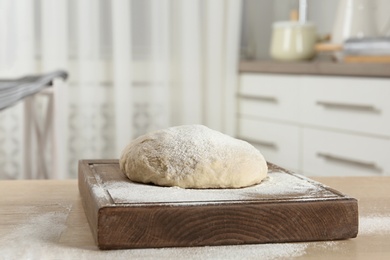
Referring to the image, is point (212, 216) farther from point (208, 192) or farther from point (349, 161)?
point (349, 161)

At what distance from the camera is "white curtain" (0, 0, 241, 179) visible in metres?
3.11

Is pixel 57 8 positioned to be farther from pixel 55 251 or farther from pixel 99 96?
pixel 55 251

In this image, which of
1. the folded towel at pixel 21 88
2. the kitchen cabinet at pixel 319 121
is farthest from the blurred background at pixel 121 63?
the folded towel at pixel 21 88

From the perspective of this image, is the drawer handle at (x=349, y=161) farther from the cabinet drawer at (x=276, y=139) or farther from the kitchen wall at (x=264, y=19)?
the kitchen wall at (x=264, y=19)

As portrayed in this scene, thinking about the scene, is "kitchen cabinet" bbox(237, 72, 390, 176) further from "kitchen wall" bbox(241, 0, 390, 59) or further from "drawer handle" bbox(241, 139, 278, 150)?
"kitchen wall" bbox(241, 0, 390, 59)

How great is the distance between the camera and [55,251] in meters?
0.61

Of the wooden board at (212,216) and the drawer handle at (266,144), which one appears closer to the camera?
the wooden board at (212,216)

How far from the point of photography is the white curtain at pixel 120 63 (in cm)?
311

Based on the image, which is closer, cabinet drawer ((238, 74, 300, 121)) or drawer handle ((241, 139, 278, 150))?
cabinet drawer ((238, 74, 300, 121))

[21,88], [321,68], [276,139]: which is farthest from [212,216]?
[276,139]

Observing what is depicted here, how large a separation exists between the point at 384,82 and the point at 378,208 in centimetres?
177

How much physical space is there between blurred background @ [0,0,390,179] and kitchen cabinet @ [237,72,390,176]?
11cm

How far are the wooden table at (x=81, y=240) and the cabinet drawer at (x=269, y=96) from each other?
219 cm

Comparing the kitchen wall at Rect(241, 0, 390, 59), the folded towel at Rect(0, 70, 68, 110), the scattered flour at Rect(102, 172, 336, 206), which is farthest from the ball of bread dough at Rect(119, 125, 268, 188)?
the kitchen wall at Rect(241, 0, 390, 59)
